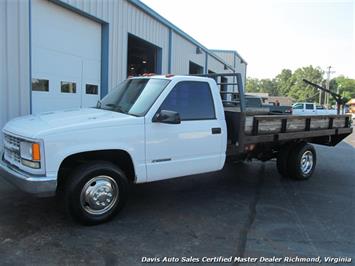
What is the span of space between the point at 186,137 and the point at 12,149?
2.39 m

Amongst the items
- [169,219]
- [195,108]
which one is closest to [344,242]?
[169,219]

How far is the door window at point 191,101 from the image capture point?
16.8 ft

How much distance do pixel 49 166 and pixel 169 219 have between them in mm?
1827

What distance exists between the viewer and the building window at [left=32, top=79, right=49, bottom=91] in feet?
27.8

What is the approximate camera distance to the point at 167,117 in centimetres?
466

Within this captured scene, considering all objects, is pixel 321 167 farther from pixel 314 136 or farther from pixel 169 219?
pixel 169 219

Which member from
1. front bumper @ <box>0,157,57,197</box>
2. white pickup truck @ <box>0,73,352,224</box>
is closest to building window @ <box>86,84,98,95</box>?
white pickup truck @ <box>0,73,352,224</box>

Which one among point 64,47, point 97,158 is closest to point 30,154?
point 97,158

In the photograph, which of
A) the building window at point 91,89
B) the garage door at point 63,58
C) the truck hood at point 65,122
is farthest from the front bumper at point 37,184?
the building window at point 91,89

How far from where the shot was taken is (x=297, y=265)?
3729mm

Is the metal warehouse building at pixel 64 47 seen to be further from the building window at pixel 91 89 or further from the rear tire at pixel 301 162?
the rear tire at pixel 301 162

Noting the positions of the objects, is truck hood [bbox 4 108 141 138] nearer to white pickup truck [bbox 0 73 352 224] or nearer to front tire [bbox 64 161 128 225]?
white pickup truck [bbox 0 73 352 224]

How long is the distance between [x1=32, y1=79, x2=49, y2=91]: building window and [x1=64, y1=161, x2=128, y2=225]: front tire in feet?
16.0

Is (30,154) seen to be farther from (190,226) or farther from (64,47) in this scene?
(64,47)
